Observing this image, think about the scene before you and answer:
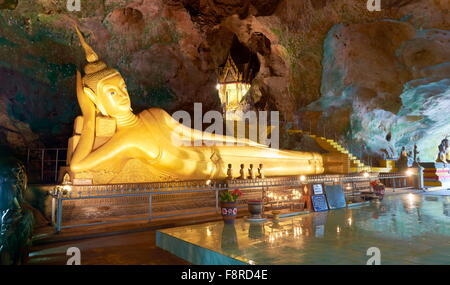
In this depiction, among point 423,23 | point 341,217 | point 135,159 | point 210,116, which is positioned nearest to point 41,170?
point 135,159

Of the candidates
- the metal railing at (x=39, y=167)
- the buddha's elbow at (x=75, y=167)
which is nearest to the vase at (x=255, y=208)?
the buddha's elbow at (x=75, y=167)

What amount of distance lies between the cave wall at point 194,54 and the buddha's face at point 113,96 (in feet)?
10.5

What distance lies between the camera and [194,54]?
1207 cm

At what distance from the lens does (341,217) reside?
500cm

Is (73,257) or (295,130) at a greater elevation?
(295,130)

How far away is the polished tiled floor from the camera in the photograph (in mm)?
2781

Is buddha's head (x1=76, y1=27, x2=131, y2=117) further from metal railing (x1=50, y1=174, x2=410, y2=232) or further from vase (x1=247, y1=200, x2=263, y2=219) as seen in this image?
vase (x1=247, y1=200, x2=263, y2=219)

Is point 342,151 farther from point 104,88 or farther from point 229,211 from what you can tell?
point 104,88

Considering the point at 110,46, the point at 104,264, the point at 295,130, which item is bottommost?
the point at 104,264

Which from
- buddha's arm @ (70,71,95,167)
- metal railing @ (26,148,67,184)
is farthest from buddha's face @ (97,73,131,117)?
metal railing @ (26,148,67,184)

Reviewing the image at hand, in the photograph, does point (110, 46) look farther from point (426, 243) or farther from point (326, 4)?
point (426, 243)

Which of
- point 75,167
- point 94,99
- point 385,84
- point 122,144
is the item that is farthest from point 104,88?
point 385,84

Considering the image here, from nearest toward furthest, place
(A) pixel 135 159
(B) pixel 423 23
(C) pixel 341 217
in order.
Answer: (C) pixel 341 217 < (A) pixel 135 159 < (B) pixel 423 23

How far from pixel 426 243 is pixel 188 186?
4292 millimetres
